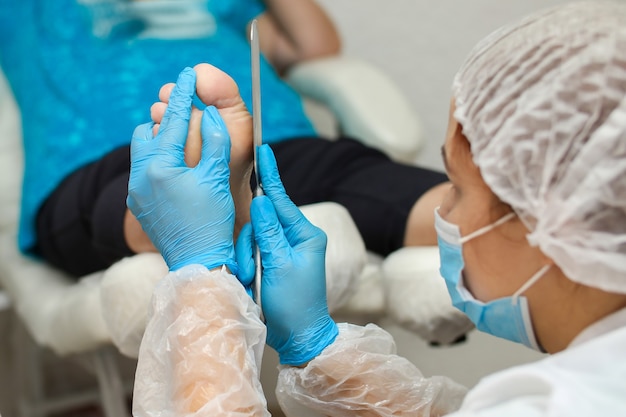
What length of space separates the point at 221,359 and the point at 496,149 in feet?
1.03

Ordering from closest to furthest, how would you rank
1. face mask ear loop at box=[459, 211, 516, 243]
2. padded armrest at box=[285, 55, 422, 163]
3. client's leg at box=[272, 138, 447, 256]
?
face mask ear loop at box=[459, 211, 516, 243] < client's leg at box=[272, 138, 447, 256] < padded armrest at box=[285, 55, 422, 163]

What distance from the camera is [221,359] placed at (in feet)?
2.40

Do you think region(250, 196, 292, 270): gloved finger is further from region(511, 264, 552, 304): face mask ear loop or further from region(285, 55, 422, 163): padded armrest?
region(285, 55, 422, 163): padded armrest

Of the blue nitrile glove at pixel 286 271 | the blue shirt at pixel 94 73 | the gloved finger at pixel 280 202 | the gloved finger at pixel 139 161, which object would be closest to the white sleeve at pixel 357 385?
the blue nitrile glove at pixel 286 271

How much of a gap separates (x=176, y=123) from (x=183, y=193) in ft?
0.25

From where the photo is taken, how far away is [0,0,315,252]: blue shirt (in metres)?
1.34

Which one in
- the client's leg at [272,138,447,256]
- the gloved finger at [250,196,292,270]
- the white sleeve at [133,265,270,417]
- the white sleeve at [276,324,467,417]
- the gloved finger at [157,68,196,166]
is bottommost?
the white sleeve at [276,324,467,417]

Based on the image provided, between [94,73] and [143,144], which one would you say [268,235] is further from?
[94,73]

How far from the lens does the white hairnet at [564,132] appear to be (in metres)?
0.61

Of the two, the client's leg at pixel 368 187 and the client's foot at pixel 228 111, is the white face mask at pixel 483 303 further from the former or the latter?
the client's leg at pixel 368 187

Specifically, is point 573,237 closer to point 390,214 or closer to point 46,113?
point 390,214

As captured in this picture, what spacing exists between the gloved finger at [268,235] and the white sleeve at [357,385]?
12 centimetres

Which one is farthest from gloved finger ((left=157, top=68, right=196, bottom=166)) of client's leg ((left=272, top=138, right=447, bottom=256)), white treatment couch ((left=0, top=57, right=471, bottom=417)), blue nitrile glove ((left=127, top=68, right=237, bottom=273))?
client's leg ((left=272, top=138, right=447, bottom=256))

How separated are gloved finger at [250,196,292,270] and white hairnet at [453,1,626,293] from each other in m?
0.25
